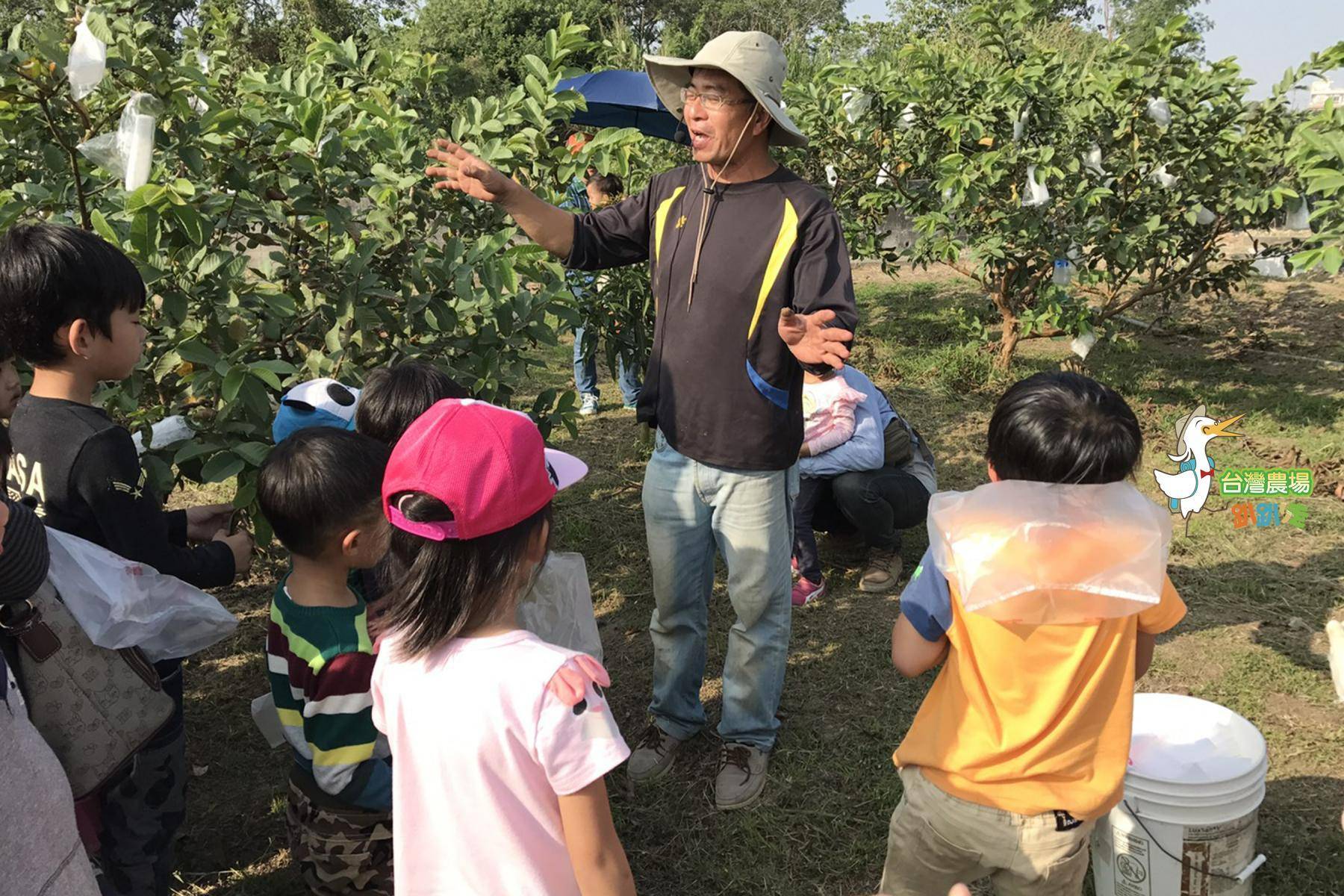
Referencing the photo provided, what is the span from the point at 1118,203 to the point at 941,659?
4586 millimetres

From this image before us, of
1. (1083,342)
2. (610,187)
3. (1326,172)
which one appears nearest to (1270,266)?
(1083,342)

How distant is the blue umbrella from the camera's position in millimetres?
8133

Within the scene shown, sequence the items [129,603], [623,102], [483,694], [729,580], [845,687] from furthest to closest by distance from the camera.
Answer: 1. [623,102]
2. [845,687]
3. [729,580]
4. [129,603]
5. [483,694]

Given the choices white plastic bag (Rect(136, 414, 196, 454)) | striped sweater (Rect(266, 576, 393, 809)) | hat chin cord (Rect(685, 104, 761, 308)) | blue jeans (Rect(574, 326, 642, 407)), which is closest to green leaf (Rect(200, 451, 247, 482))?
white plastic bag (Rect(136, 414, 196, 454))

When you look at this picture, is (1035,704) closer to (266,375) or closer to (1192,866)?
(1192,866)

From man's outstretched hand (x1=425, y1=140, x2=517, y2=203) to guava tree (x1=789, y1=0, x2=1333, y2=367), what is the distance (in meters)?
3.42

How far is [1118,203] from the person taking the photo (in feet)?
17.4

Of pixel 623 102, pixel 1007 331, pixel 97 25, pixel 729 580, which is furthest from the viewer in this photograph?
pixel 623 102

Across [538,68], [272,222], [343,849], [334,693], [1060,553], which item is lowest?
[343,849]

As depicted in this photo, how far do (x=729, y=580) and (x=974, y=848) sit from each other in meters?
0.98

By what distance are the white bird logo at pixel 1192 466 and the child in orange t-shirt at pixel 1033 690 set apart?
8.57ft

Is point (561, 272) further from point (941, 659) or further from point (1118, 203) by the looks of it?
point (1118, 203)

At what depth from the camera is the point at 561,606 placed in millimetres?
1755

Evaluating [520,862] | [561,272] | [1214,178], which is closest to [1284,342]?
[1214,178]
